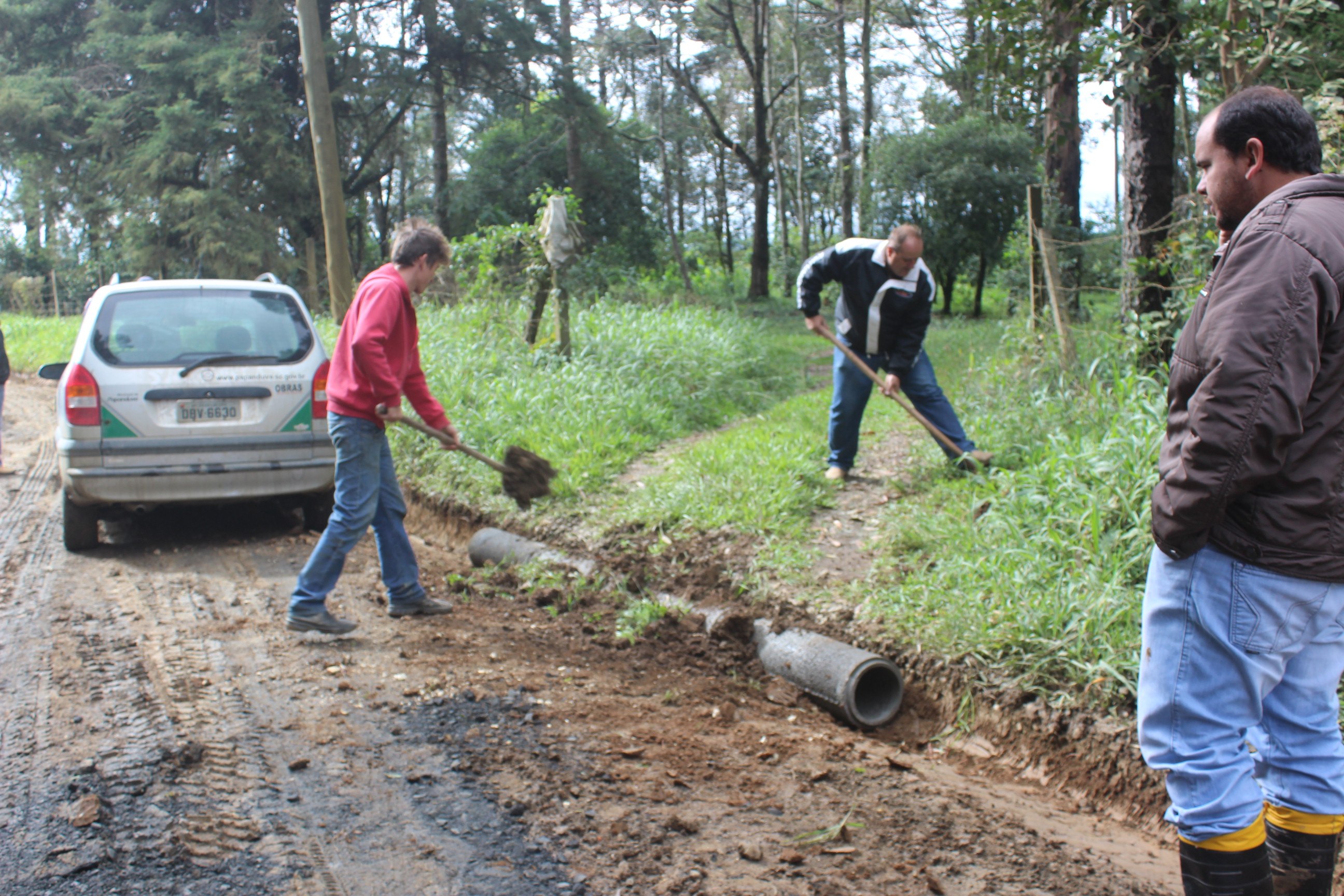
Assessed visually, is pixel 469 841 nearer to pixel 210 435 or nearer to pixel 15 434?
pixel 210 435

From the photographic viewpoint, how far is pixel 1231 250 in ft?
6.63

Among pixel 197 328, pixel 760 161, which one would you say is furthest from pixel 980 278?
pixel 197 328

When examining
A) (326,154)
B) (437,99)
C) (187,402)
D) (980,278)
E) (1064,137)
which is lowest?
(187,402)

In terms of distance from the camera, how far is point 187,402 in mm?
6004

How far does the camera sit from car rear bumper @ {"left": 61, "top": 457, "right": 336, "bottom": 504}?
5863mm

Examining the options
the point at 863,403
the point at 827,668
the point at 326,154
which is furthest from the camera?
the point at 326,154

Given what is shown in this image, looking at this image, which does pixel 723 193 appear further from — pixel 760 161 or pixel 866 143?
pixel 760 161

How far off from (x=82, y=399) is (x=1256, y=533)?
6.15 m

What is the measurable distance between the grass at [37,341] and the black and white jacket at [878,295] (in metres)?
13.8

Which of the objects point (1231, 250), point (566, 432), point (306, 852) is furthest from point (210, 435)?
point (1231, 250)

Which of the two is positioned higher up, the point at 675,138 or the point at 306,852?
the point at 675,138

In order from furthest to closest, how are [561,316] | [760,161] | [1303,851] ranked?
1. [760,161]
2. [561,316]
3. [1303,851]

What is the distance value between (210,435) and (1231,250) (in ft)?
18.9

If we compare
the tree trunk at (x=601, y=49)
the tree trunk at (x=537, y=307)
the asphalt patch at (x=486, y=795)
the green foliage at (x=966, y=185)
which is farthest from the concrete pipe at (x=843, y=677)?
the tree trunk at (x=601, y=49)
